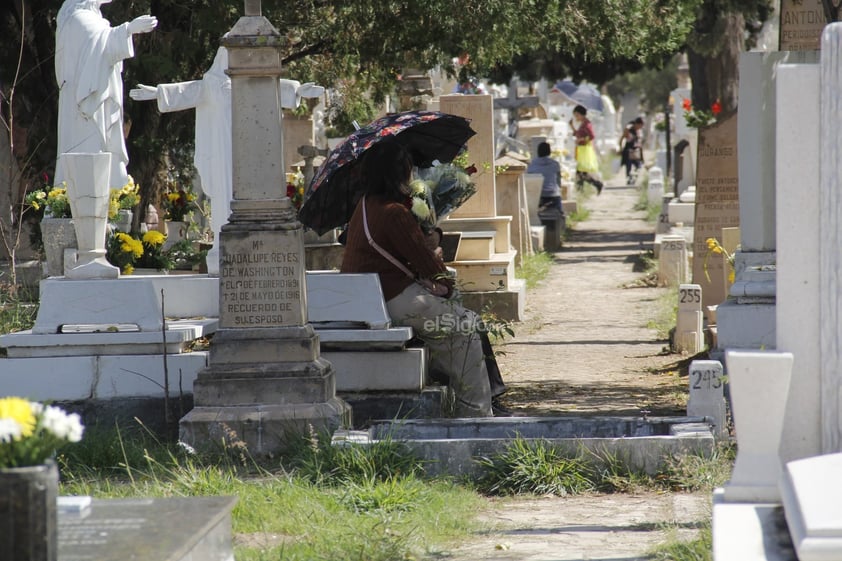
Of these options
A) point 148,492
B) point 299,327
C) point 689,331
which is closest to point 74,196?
point 299,327

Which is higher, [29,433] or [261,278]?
[261,278]

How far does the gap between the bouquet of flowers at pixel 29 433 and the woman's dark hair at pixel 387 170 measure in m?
4.54

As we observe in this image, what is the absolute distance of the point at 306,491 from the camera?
20.4ft

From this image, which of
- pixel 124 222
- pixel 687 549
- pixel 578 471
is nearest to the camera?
pixel 687 549

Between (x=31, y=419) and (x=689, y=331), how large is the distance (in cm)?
848

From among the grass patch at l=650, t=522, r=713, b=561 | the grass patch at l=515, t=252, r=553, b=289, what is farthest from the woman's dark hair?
the grass patch at l=515, t=252, r=553, b=289

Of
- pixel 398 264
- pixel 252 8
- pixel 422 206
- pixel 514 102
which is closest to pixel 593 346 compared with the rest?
pixel 422 206

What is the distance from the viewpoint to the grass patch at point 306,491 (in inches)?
217

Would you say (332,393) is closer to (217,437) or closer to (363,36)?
(217,437)

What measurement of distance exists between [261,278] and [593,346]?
5.89m

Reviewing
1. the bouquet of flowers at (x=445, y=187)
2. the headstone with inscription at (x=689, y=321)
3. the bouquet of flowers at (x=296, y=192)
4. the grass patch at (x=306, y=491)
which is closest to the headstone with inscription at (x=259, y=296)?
the grass patch at (x=306, y=491)

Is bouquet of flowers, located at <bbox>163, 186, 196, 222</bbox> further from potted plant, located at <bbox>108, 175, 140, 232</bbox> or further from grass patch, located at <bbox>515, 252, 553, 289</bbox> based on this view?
grass patch, located at <bbox>515, 252, 553, 289</bbox>

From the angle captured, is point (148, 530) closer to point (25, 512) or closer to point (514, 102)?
point (25, 512)

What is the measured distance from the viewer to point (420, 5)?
1204 cm
